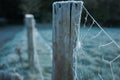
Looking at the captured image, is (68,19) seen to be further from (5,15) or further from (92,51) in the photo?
(5,15)

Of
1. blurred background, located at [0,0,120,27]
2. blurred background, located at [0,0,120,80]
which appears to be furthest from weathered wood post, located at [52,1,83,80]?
blurred background, located at [0,0,120,27]

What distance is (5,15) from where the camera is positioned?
13.8m

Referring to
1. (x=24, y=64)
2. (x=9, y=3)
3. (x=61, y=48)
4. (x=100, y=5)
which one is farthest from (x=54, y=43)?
(x=9, y=3)

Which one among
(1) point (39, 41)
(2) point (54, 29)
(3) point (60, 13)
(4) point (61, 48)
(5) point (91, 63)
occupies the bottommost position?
(1) point (39, 41)

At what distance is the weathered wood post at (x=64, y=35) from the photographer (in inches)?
62.2

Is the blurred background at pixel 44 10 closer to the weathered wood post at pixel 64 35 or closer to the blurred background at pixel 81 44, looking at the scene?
the blurred background at pixel 81 44

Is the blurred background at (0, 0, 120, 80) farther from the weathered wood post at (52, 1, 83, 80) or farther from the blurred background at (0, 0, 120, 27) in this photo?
the weathered wood post at (52, 1, 83, 80)

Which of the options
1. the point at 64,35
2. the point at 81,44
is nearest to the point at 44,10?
the point at 81,44

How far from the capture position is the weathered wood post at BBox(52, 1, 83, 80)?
62.2 inches

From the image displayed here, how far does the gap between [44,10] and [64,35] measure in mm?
10505

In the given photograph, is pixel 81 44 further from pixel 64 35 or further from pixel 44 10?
pixel 44 10

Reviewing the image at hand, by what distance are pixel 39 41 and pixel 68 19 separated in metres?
5.08

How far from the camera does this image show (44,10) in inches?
472

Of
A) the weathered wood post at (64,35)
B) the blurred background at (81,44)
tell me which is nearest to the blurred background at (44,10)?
the blurred background at (81,44)
